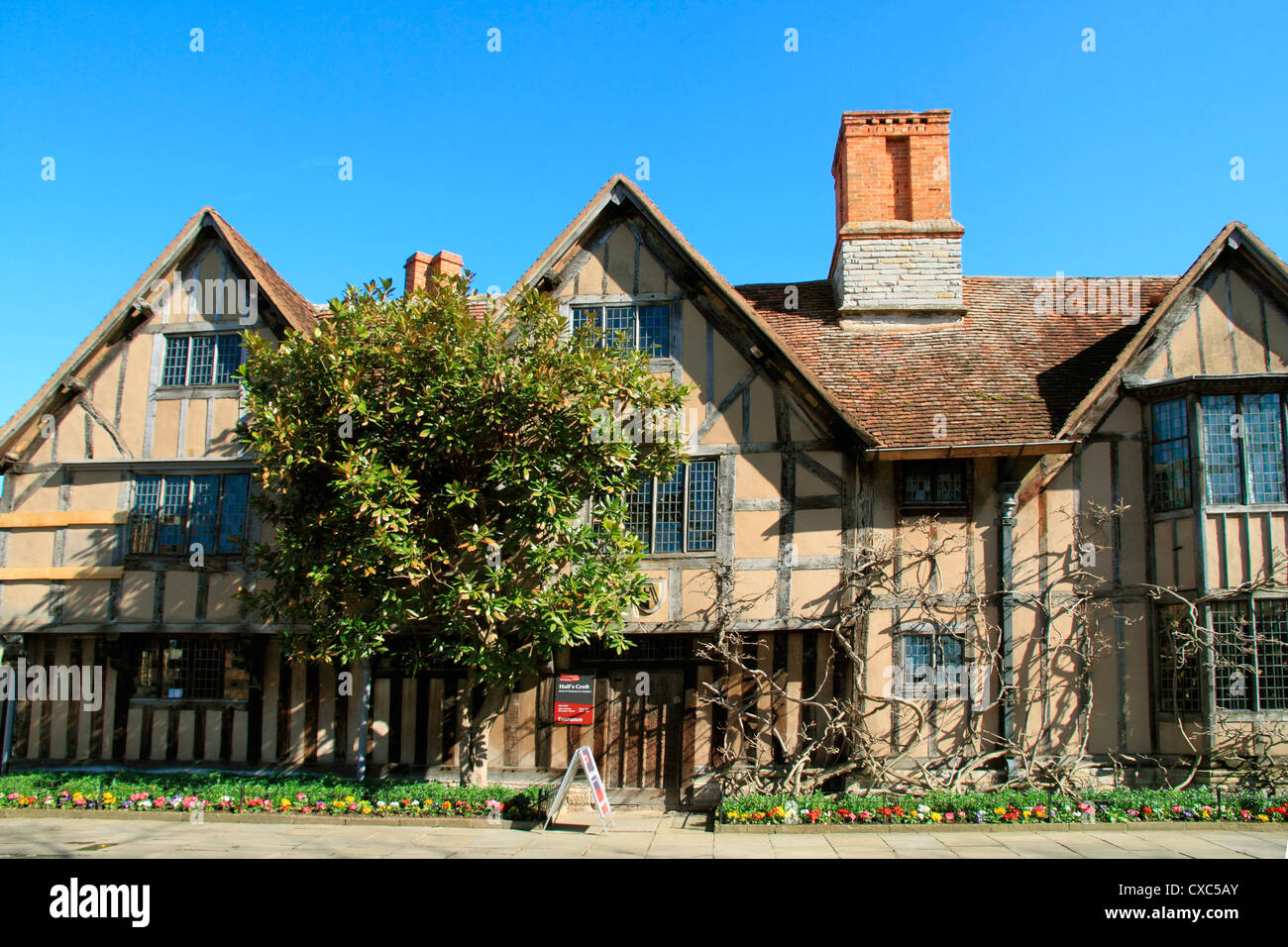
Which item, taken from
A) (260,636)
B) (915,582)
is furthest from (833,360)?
(260,636)

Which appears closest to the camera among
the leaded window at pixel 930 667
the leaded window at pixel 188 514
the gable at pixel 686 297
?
the leaded window at pixel 930 667

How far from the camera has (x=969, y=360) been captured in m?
15.6

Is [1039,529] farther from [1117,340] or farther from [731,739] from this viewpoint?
[731,739]

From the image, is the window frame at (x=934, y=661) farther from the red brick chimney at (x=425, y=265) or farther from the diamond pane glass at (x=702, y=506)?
the red brick chimney at (x=425, y=265)

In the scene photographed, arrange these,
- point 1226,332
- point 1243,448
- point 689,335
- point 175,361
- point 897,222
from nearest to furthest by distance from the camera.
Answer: point 1243,448, point 1226,332, point 689,335, point 175,361, point 897,222

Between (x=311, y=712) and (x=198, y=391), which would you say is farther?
(x=198, y=391)

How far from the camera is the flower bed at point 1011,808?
39.8 feet

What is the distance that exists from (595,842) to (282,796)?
4730 millimetres

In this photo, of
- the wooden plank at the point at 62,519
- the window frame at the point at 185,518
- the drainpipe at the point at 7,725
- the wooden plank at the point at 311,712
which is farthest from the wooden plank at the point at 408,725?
the drainpipe at the point at 7,725

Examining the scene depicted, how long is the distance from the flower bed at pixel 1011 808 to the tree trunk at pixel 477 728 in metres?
3.42

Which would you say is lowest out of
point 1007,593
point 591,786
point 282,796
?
point 282,796

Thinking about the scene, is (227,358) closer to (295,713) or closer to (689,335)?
(295,713)

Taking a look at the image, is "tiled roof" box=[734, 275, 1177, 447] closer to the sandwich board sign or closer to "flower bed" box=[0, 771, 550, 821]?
the sandwich board sign

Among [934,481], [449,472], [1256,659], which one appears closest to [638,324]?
[449,472]
